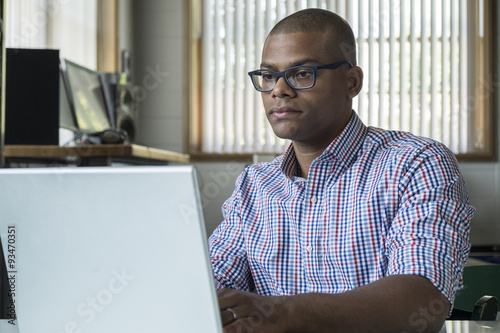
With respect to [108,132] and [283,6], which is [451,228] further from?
[283,6]

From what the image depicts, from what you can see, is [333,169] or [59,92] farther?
[59,92]

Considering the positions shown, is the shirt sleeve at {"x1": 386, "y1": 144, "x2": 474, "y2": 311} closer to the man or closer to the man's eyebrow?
the man

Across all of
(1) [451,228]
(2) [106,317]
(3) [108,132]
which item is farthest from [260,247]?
(3) [108,132]

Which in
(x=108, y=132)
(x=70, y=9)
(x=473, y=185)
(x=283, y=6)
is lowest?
(x=473, y=185)

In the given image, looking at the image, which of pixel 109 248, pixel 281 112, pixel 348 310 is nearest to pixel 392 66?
pixel 281 112

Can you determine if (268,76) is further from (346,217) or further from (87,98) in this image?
(87,98)

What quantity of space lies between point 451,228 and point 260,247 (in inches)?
15.8

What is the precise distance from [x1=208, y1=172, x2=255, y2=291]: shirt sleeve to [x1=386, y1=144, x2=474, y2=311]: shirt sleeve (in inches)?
12.2

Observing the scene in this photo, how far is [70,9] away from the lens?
14.6 feet

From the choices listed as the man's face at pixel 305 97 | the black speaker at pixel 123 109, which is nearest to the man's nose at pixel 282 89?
the man's face at pixel 305 97

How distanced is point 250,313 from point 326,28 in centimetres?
74

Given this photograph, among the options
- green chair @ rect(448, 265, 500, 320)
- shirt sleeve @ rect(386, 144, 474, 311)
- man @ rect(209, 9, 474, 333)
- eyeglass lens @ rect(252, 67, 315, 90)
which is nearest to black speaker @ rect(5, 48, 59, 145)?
man @ rect(209, 9, 474, 333)

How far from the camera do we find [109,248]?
2.25 feet

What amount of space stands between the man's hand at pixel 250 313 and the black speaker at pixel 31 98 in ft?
7.73
